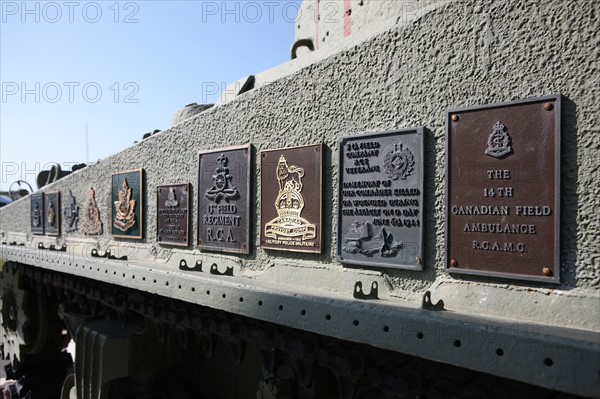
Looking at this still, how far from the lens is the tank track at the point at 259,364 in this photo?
1.63 meters

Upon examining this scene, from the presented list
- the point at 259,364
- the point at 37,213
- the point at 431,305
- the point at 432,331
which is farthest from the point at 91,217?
the point at 432,331

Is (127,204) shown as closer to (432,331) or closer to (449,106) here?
(449,106)

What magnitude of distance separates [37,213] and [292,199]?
464 centimetres

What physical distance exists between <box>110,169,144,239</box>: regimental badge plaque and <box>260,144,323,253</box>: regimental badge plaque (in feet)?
4.93

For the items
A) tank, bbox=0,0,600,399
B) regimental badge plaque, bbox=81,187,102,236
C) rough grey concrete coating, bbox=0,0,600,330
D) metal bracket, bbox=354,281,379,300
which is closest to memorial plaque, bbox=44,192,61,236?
regimental badge plaque, bbox=81,187,102,236

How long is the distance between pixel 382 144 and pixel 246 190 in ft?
3.21

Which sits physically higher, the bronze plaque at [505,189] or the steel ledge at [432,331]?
the bronze plaque at [505,189]

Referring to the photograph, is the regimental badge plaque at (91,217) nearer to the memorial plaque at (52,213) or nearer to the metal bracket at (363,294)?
the memorial plaque at (52,213)

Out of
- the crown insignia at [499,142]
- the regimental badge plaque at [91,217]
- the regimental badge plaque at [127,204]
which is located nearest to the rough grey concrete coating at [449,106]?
the crown insignia at [499,142]

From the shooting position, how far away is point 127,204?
3.70 m

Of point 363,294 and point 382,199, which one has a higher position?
point 382,199

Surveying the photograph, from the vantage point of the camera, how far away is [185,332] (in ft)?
9.94

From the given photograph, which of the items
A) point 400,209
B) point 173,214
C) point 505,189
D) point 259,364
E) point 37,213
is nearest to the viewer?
point 505,189

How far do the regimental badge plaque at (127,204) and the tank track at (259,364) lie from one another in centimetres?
48
